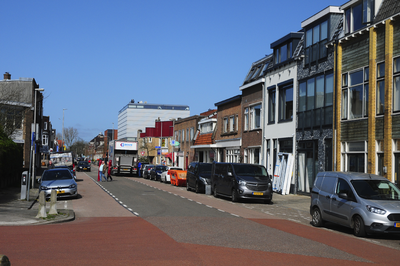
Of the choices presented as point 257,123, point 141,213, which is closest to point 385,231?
point 141,213

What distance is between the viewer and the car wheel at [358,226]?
12.3 metres

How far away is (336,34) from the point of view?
967 inches

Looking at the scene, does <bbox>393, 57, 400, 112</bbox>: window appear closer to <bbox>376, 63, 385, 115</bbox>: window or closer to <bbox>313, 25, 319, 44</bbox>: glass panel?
<bbox>376, 63, 385, 115</bbox>: window

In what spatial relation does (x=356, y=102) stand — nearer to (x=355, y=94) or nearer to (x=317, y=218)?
(x=355, y=94)

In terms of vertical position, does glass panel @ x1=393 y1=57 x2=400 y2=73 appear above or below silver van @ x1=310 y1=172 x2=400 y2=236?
above

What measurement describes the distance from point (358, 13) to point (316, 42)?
400 cm

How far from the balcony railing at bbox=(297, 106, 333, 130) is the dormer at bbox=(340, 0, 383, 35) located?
419 cm

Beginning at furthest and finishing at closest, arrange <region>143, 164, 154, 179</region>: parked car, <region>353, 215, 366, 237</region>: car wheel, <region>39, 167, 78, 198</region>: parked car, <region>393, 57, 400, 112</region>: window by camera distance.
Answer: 1. <region>143, 164, 154, 179</region>: parked car
2. <region>39, 167, 78, 198</region>: parked car
3. <region>393, 57, 400, 112</region>: window
4. <region>353, 215, 366, 237</region>: car wheel

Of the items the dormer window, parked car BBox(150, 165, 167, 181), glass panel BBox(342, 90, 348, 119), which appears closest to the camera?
glass panel BBox(342, 90, 348, 119)

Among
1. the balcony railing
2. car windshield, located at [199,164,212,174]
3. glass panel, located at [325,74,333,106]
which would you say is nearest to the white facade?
the balcony railing

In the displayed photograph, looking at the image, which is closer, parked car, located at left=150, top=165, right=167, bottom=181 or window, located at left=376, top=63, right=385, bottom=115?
window, located at left=376, top=63, right=385, bottom=115

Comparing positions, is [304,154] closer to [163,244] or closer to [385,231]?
[385,231]

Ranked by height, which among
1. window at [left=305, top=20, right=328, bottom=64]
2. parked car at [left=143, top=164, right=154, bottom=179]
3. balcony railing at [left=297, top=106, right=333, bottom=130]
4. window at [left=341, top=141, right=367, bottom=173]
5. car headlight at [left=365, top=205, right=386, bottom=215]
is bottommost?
parked car at [left=143, top=164, right=154, bottom=179]

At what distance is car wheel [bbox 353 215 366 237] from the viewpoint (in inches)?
485
